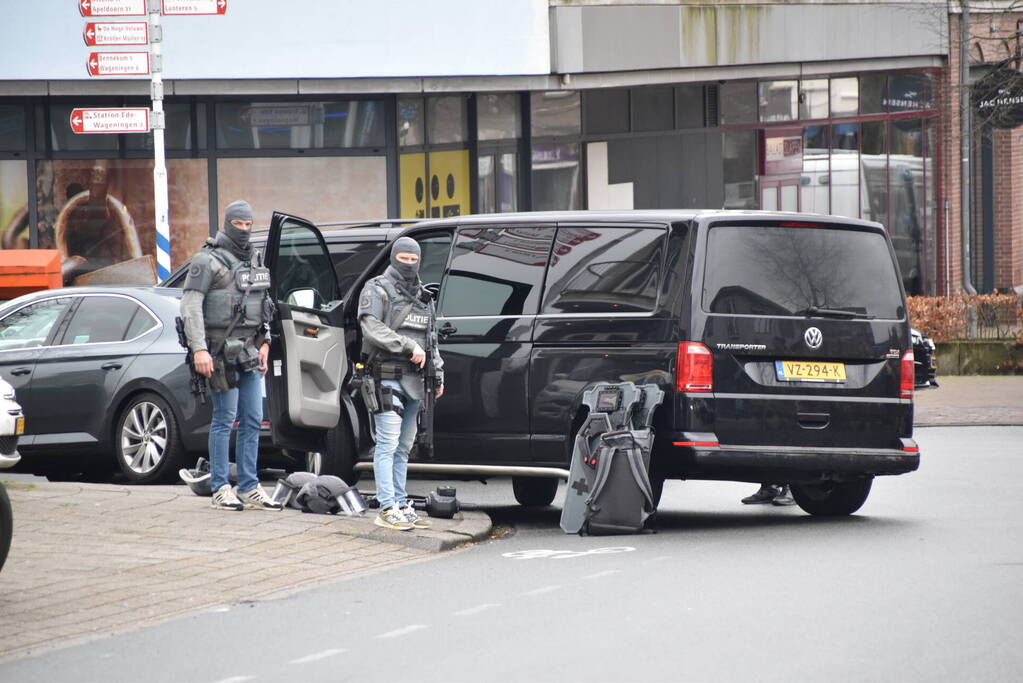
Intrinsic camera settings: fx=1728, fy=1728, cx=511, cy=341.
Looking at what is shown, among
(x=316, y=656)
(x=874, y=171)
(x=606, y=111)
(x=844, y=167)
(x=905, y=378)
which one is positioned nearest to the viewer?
(x=316, y=656)

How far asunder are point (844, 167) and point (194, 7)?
16048 millimetres

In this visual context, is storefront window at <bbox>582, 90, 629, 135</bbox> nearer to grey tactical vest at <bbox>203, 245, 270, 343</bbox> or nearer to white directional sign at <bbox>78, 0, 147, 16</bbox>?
white directional sign at <bbox>78, 0, 147, 16</bbox>

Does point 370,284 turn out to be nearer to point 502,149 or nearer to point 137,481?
point 137,481

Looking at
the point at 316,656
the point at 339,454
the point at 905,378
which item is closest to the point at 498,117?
the point at 339,454

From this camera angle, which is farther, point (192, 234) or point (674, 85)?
point (674, 85)

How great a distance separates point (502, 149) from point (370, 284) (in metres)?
17.5

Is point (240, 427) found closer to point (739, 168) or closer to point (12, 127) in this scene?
point (12, 127)

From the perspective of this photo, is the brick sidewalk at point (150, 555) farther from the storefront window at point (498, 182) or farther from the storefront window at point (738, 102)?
the storefront window at point (738, 102)

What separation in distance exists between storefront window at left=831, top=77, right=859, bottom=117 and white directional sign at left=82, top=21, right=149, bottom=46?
15587 millimetres

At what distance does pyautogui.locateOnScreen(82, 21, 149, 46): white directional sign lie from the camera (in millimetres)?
17453

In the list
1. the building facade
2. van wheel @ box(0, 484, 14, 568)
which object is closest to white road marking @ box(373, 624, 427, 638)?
van wheel @ box(0, 484, 14, 568)

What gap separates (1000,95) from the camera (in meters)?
26.6

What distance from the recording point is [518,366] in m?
10.5

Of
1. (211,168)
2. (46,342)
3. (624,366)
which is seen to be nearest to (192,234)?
(211,168)
